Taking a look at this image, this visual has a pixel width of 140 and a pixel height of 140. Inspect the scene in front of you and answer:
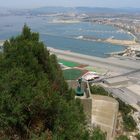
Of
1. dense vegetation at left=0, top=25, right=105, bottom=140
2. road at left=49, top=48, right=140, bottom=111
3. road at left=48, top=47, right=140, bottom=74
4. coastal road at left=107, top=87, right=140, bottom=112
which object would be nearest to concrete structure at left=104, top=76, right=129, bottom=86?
road at left=49, top=48, right=140, bottom=111

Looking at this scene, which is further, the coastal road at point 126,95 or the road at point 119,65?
the road at point 119,65

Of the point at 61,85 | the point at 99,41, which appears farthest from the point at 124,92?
the point at 99,41

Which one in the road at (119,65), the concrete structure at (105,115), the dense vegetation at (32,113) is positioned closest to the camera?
the dense vegetation at (32,113)

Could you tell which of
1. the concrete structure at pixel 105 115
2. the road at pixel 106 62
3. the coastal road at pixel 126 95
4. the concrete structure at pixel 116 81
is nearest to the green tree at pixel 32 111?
the concrete structure at pixel 105 115

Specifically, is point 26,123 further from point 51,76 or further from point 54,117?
point 51,76

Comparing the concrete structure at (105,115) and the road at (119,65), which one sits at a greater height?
the concrete structure at (105,115)

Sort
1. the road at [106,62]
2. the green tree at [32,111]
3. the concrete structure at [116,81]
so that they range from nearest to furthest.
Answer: the green tree at [32,111]
the concrete structure at [116,81]
the road at [106,62]

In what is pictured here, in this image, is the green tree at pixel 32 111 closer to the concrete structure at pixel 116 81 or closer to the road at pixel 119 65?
the road at pixel 119 65

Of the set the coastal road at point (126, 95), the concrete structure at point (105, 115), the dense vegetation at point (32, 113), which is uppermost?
the dense vegetation at point (32, 113)
